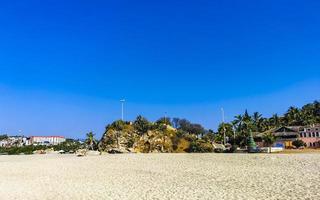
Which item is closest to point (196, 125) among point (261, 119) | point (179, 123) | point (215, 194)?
point (179, 123)

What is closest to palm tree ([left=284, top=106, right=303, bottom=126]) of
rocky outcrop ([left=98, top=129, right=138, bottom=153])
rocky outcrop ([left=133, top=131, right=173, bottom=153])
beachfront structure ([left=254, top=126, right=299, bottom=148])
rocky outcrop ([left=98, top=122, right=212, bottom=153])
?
beachfront structure ([left=254, top=126, right=299, bottom=148])

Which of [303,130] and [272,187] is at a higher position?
[303,130]

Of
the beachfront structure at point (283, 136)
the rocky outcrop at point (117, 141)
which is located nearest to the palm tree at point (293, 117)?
the beachfront structure at point (283, 136)

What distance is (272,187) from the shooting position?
1570cm

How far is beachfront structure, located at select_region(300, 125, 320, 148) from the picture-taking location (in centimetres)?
6662

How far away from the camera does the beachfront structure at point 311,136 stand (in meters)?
66.6

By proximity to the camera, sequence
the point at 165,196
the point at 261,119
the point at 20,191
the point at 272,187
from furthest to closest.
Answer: the point at 261,119 < the point at 20,191 < the point at 272,187 < the point at 165,196

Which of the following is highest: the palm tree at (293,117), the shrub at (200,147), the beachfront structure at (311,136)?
the palm tree at (293,117)

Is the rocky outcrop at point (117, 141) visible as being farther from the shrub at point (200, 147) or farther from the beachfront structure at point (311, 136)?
the beachfront structure at point (311, 136)

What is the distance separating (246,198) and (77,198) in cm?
745

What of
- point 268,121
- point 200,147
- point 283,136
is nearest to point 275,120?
point 268,121

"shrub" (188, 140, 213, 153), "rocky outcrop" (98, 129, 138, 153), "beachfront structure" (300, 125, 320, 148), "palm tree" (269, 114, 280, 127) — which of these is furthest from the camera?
"palm tree" (269, 114, 280, 127)

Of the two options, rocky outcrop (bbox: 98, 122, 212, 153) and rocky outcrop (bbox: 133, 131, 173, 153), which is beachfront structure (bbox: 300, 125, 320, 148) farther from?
rocky outcrop (bbox: 133, 131, 173, 153)

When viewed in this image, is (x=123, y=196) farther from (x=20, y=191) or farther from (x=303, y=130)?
(x=303, y=130)
